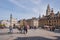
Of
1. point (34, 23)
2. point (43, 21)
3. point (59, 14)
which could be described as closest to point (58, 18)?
point (59, 14)

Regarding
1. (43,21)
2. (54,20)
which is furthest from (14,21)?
(54,20)

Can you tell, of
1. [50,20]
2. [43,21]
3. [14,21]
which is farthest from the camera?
[14,21]

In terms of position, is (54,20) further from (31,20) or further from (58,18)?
(31,20)

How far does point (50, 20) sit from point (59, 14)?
9079mm

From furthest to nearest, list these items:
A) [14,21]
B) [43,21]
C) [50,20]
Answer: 1. [14,21]
2. [43,21]
3. [50,20]

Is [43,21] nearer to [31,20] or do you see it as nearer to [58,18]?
[58,18]

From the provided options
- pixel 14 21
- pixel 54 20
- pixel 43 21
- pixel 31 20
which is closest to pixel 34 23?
pixel 31 20

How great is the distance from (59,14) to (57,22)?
20.0ft

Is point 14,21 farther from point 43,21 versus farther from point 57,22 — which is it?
point 57,22

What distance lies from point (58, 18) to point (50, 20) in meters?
7.74

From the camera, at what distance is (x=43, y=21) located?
147 m

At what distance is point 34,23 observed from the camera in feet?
609

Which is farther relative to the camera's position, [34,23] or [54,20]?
[34,23]

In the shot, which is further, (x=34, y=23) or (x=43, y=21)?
(x=34, y=23)
